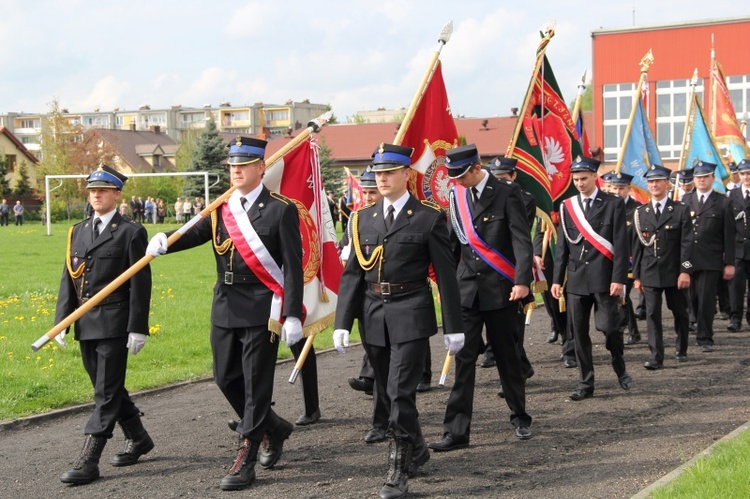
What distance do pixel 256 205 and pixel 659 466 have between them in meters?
3.14

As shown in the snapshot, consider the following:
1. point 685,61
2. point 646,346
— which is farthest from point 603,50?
point 646,346

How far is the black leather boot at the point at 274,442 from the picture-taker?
6.95 meters

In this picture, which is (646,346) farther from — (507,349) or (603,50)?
(603,50)

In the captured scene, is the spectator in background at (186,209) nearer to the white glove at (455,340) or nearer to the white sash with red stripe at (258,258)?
the white sash with red stripe at (258,258)

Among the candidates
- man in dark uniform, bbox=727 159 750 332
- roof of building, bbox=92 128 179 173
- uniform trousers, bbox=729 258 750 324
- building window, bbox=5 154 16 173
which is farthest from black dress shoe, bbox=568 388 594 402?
roof of building, bbox=92 128 179 173

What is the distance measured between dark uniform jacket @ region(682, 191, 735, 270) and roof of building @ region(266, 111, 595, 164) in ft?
203

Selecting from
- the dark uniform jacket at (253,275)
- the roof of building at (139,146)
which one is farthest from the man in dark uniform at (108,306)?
the roof of building at (139,146)

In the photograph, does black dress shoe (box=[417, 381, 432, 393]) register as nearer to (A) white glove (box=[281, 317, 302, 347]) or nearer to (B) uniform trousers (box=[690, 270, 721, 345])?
(A) white glove (box=[281, 317, 302, 347])

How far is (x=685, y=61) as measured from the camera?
50438 millimetres

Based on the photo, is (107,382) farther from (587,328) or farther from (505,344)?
(587,328)

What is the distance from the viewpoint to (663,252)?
1161 centimetres

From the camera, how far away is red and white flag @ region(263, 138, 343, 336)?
8633mm

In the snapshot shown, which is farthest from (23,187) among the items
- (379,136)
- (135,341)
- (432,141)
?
(135,341)

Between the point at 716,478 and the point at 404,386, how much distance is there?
1.90m
